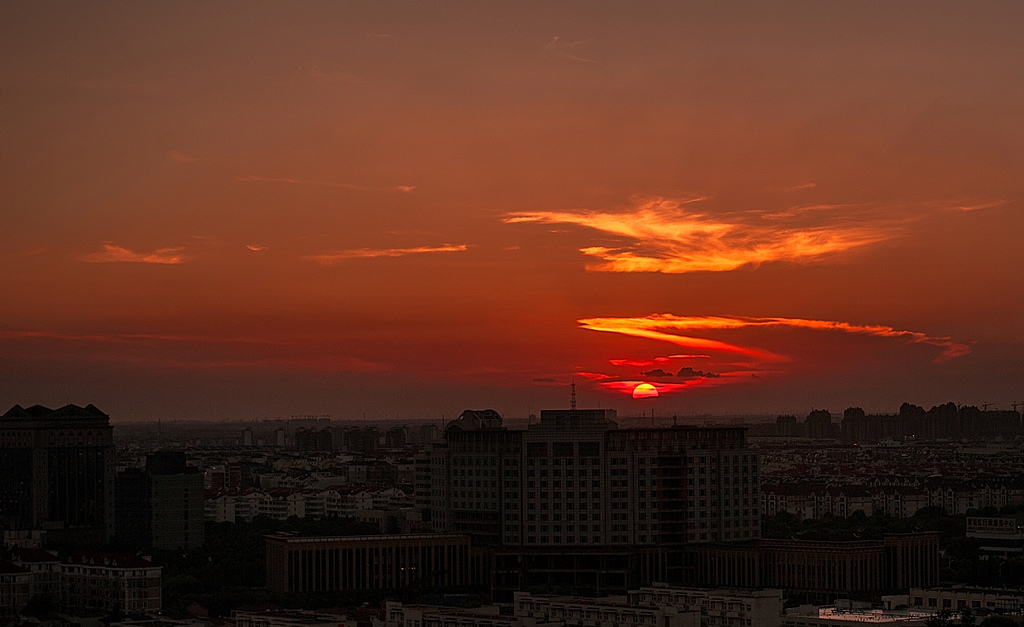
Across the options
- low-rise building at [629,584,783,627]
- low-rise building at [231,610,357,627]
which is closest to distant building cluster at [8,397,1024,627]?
low-rise building at [629,584,783,627]

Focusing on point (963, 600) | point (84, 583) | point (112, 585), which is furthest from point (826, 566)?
point (84, 583)

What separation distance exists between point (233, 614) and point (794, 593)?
24.3 metres

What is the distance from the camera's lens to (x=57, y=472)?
314ft

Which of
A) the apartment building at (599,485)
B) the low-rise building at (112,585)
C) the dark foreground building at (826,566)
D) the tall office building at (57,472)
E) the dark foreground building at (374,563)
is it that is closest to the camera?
→ the low-rise building at (112,585)

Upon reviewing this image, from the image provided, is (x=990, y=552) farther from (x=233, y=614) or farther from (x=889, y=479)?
(x=889, y=479)

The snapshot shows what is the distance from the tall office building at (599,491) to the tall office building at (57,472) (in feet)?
86.1

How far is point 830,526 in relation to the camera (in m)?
101

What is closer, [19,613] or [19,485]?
[19,613]

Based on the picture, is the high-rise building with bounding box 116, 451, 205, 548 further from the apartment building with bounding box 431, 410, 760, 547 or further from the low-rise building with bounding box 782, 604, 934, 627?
the low-rise building with bounding box 782, 604, 934, 627

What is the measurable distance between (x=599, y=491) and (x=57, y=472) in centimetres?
3406

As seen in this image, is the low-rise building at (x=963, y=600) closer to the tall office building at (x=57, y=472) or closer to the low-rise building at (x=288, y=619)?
the low-rise building at (x=288, y=619)

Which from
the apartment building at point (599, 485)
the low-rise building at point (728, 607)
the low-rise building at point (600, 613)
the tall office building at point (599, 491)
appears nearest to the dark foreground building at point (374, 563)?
the tall office building at point (599, 491)

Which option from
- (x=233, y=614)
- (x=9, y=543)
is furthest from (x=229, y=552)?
(x=233, y=614)

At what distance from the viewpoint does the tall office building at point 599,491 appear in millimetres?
76125
